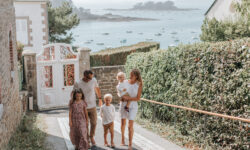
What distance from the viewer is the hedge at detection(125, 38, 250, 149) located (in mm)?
7199

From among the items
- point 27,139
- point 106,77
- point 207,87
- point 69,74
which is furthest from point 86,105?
point 106,77

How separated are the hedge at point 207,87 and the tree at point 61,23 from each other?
1643 cm

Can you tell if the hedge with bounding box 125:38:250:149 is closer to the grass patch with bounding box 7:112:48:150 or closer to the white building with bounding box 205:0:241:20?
the grass patch with bounding box 7:112:48:150

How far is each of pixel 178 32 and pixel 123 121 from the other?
54730mm

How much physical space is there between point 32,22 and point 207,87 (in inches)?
667

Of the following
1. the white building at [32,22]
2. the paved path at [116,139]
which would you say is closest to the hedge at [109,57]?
the white building at [32,22]

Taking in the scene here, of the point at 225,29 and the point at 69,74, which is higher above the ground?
the point at 225,29

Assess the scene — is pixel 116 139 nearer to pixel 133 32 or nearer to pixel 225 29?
pixel 225 29

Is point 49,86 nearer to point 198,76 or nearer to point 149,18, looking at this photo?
point 198,76

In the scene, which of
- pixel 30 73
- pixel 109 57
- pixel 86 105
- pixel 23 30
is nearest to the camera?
pixel 86 105

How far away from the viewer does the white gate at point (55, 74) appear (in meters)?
16.3

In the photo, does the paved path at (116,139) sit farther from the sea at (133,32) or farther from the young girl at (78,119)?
the sea at (133,32)

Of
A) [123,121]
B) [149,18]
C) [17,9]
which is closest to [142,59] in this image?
[123,121]

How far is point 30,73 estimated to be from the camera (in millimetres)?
15945
